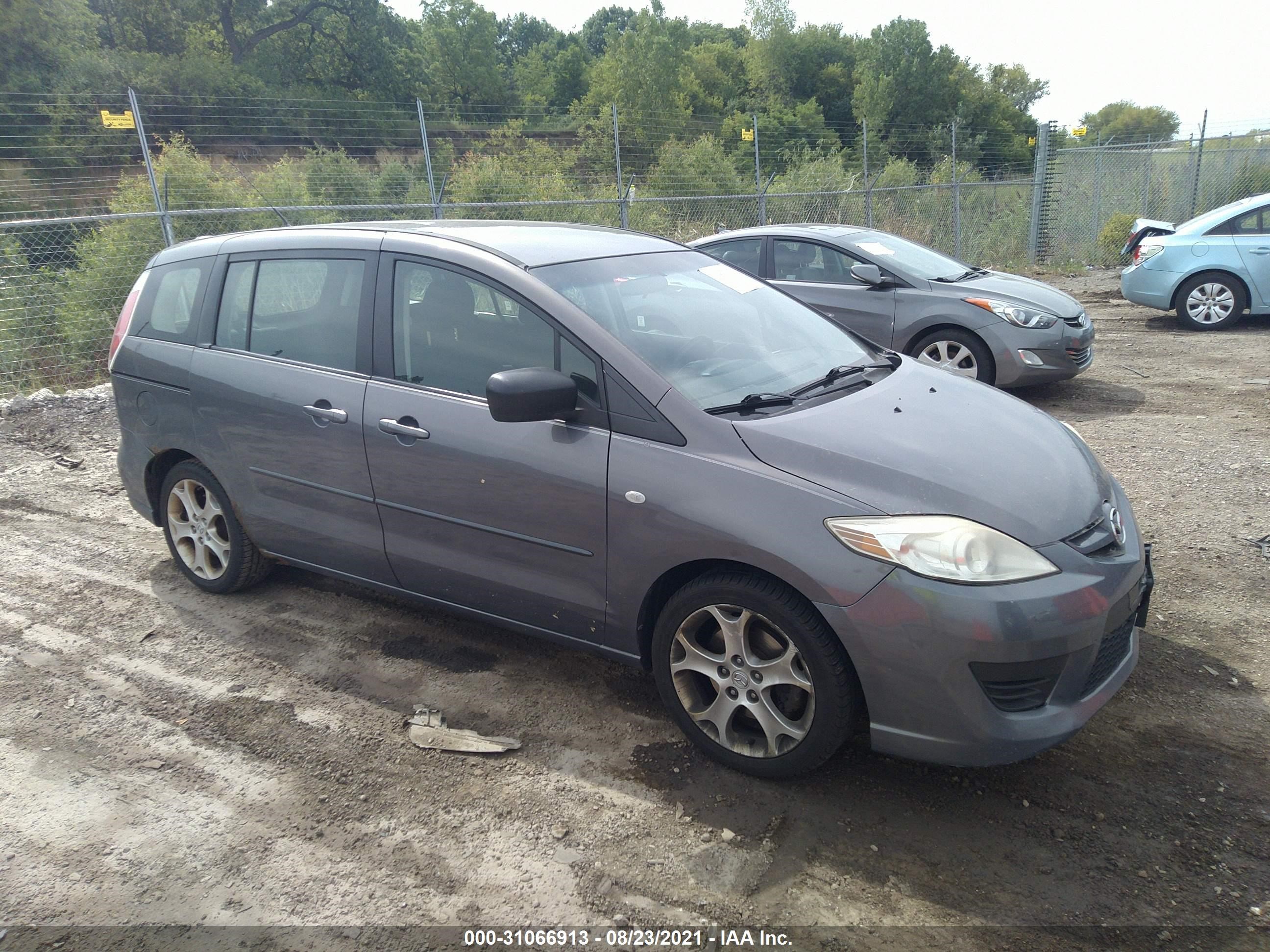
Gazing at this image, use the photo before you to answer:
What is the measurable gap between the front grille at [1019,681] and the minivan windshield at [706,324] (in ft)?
3.96

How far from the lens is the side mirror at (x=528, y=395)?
9.80ft

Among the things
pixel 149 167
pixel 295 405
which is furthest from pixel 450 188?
pixel 295 405

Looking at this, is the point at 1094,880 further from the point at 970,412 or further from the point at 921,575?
the point at 970,412

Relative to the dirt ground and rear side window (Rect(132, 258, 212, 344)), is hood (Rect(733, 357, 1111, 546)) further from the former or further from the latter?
rear side window (Rect(132, 258, 212, 344))

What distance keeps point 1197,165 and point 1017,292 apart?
1451cm

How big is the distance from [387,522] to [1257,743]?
3.29 m

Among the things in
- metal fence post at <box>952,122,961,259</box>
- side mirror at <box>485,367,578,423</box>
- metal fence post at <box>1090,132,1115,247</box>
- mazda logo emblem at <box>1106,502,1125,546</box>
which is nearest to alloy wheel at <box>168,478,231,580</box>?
side mirror at <box>485,367,578,423</box>

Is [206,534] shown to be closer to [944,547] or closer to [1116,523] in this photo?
[944,547]

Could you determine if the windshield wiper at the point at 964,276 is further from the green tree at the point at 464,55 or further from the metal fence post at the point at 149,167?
the green tree at the point at 464,55

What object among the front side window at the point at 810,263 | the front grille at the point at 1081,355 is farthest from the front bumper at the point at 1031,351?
the front side window at the point at 810,263

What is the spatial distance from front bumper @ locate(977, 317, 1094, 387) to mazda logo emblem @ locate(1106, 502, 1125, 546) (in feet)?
15.4

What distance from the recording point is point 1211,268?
10.6 metres

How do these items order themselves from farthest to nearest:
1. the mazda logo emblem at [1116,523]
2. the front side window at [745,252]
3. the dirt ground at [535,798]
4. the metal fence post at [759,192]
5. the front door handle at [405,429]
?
the metal fence post at [759,192]
the front side window at [745,252]
the front door handle at [405,429]
the mazda logo emblem at [1116,523]
the dirt ground at [535,798]

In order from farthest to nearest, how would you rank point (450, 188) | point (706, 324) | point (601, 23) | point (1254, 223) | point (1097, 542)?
point (601, 23), point (450, 188), point (1254, 223), point (706, 324), point (1097, 542)
